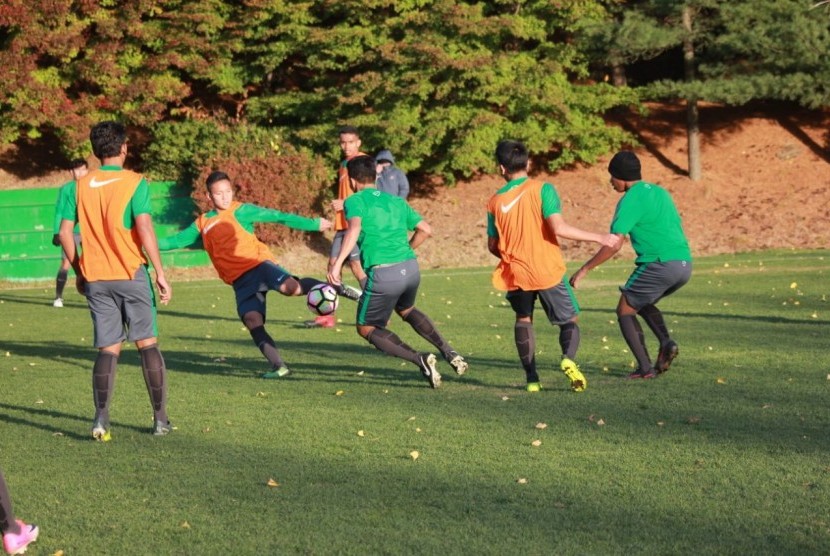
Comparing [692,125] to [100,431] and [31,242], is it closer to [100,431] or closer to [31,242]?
[31,242]

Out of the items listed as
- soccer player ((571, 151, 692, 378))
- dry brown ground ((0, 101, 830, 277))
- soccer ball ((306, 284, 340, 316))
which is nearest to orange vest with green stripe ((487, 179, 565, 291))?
soccer player ((571, 151, 692, 378))

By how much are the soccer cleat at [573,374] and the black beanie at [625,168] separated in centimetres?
160

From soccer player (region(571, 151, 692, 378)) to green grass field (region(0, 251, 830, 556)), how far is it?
0.97 ft

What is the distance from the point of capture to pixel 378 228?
9727 mm

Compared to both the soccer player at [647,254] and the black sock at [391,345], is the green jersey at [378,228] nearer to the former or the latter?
the black sock at [391,345]

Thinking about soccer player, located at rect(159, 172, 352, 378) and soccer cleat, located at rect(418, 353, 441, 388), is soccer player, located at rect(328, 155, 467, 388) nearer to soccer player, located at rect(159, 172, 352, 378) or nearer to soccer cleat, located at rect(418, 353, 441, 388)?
soccer cleat, located at rect(418, 353, 441, 388)

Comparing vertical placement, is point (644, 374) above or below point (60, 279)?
above

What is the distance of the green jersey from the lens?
31.9 ft

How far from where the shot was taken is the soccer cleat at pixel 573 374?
919cm

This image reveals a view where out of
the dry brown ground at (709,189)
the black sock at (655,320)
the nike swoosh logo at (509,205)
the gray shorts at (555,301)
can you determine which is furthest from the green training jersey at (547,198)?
the dry brown ground at (709,189)

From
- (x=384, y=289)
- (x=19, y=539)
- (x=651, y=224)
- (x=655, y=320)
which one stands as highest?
(x=651, y=224)

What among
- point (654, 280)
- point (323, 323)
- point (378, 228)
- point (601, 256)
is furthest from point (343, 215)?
point (601, 256)

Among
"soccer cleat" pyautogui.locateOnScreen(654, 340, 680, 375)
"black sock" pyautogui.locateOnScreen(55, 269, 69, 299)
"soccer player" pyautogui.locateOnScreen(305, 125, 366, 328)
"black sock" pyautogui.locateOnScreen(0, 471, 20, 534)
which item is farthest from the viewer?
"black sock" pyautogui.locateOnScreen(55, 269, 69, 299)

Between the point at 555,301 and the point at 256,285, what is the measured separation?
2.95 metres
